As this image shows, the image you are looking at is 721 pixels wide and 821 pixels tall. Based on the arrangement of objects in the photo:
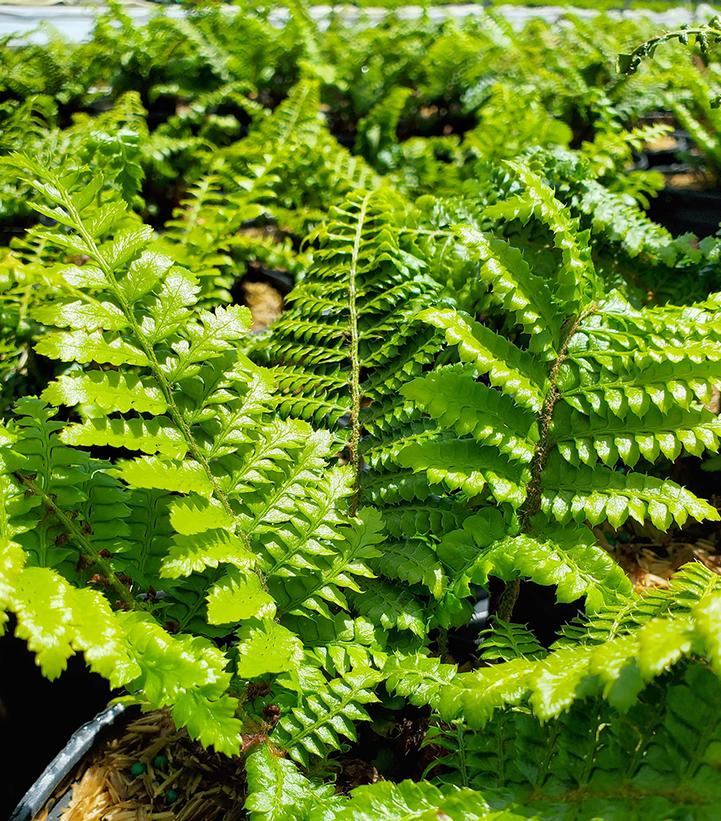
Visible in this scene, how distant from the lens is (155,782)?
1464 mm

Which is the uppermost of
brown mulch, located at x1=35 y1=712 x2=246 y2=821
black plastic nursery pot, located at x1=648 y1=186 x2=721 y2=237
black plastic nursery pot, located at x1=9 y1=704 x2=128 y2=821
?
black plastic nursery pot, located at x1=648 y1=186 x2=721 y2=237

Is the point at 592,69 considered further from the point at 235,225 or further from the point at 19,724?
the point at 19,724

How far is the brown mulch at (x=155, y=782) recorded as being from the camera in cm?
141

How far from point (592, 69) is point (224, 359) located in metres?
3.35

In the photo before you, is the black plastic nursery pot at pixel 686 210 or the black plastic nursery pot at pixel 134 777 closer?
the black plastic nursery pot at pixel 134 777

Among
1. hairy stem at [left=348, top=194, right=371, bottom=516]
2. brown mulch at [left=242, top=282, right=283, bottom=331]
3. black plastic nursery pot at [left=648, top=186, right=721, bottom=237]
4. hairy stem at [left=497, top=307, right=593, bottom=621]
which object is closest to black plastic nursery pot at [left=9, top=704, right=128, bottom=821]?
hairy stem at [left=348, top=194, right=371, bottom=516]

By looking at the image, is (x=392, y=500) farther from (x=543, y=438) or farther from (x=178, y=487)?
(x=178, y=487)

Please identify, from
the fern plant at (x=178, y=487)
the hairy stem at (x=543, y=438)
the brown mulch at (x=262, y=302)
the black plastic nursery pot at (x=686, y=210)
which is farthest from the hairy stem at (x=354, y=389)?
the black plastic nursery pot at (x=686, y=210)

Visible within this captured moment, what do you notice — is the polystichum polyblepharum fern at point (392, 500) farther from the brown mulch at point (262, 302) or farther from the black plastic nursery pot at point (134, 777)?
the brown mulch at point (262, 302)

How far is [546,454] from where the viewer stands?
1656mm

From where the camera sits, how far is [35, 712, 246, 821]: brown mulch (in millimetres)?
1408

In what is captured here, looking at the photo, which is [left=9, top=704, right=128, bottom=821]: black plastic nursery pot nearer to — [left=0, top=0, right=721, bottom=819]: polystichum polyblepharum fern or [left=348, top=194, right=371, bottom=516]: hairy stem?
[left=0, top=0, right=721, bottom=819]: polystichum polyblepharum fern

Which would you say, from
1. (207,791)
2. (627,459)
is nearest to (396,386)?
(627,459)

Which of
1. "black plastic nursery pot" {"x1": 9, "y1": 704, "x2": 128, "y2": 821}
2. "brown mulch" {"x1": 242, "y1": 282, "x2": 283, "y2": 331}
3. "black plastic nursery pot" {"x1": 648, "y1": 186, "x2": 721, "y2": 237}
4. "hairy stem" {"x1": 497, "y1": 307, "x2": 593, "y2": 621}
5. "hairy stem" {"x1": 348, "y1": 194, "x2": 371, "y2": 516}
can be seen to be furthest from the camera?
"black plastic nursery pot" {"x1": 648, "y1": 186, "x2": 721, "y2": 237}
